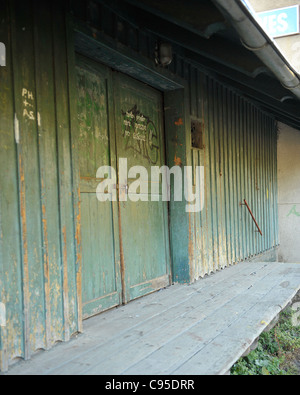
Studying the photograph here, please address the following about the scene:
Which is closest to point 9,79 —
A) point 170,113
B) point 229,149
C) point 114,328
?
point 114,328

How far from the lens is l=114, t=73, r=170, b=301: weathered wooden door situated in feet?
12.9

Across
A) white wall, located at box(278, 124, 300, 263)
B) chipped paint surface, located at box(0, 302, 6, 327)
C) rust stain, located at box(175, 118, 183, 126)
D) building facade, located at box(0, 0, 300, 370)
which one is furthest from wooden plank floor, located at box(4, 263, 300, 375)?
white wall, located at box(278, 124, 300, 263)

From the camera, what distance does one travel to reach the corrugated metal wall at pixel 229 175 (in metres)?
5.12

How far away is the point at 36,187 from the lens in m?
2.51

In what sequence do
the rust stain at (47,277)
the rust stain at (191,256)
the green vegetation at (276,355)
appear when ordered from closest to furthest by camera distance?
the rust stain at (47,277), the green vegetation at (276,355), the rust stain at (191,256)

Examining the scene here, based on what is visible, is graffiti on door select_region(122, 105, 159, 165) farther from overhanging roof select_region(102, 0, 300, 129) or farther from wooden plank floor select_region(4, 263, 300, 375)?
wooden plank floor select_region(4, 263, 300, 375)

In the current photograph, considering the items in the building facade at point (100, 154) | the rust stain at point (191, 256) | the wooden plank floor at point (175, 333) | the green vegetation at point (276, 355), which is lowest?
the green vegetation at point (276, 355)

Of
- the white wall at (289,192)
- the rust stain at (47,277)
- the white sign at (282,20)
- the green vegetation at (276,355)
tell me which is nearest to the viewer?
the rust stain at (47,277)

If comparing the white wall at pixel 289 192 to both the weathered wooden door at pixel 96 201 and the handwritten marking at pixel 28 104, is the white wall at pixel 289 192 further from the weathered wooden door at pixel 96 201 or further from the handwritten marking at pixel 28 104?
the handwritten marking at pixel 28 104

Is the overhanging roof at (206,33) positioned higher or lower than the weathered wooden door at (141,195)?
higher

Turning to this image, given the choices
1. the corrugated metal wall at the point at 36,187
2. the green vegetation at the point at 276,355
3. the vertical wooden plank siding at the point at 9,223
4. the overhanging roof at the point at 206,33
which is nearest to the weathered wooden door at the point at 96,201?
the corrugated metal wall at the point at 36,187

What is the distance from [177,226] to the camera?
472cm

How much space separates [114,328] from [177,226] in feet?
6.42

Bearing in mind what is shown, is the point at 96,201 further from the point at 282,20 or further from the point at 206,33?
the point at 282,20
